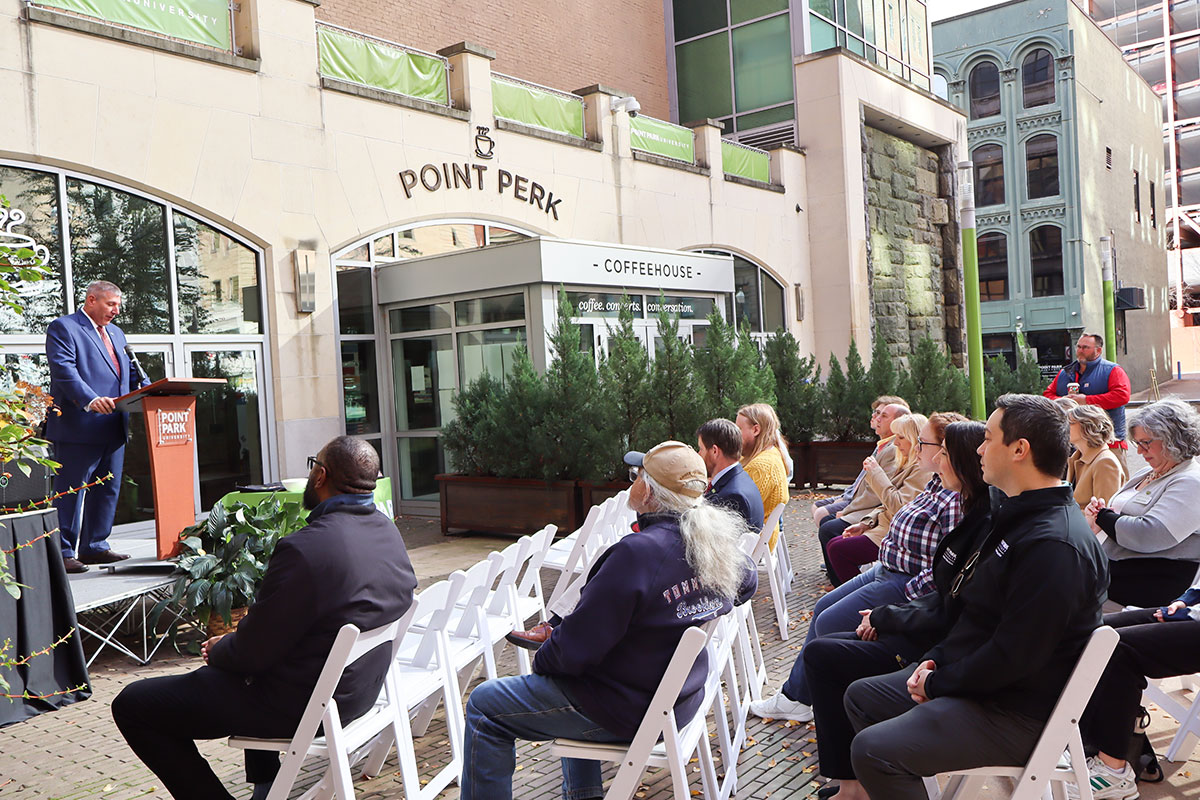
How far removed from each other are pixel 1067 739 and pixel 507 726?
1616 mm

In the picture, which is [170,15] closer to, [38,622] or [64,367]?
[64,367]

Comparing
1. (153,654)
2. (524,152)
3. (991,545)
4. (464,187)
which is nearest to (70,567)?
(153,654)

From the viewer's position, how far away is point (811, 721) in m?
4.41

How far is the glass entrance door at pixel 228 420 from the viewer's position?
10273mm

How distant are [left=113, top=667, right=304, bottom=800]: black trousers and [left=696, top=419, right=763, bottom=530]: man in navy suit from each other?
252cm

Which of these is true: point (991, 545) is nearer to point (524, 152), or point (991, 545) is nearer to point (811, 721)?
point (811, 721)

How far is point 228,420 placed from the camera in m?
10.5

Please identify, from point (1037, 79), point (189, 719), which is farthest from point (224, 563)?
point (1037, 79)

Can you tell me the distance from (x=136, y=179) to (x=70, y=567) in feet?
16.2

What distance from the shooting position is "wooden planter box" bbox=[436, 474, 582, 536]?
31.3ft

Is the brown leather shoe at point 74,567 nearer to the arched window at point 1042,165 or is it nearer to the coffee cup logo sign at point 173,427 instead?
the coffee cup logo sign at point 173,427

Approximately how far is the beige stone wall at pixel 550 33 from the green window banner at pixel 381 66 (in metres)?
2.28

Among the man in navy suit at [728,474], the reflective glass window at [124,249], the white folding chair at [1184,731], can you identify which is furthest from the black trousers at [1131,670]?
the reflective glass window at [124,249]

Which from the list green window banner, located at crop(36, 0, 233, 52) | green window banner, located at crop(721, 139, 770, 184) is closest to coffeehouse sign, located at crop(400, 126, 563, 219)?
green window banner, located at crop(36, 0, 233, 52)
